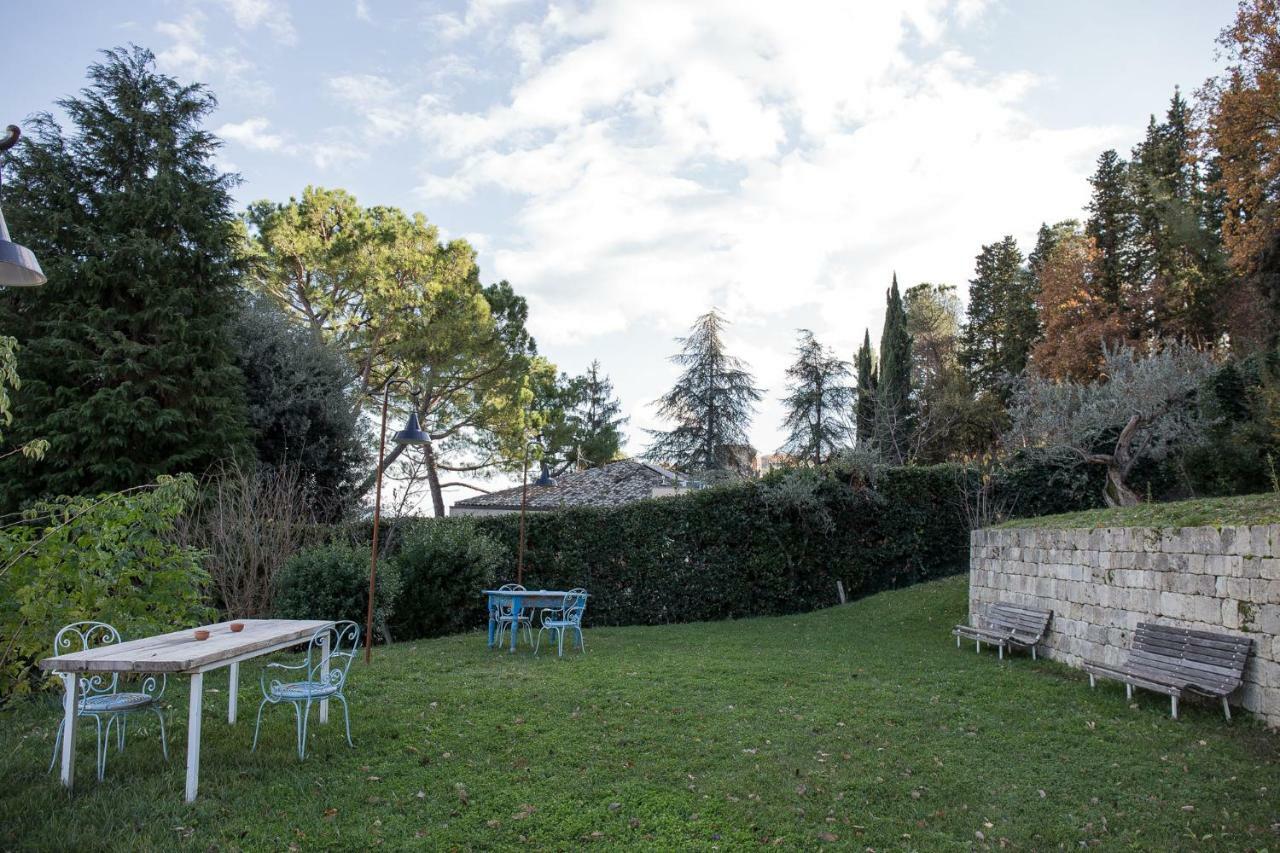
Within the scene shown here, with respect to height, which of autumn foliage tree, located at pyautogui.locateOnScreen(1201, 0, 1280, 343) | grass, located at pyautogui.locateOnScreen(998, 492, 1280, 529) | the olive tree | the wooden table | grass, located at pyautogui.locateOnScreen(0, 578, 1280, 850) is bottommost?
grass, located at pyautogui.locateOnScreen(0, 578, 1280, 850)

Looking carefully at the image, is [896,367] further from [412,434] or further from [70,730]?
[70,730]

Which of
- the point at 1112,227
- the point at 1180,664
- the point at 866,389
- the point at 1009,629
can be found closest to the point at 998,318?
the point at 1112,227

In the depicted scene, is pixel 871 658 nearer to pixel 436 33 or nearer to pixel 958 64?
pixel 958 64

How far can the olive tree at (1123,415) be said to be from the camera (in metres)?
13.0

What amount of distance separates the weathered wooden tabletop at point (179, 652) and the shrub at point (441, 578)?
20.4 ft

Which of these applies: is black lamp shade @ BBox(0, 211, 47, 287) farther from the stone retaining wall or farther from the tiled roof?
the tiled roof

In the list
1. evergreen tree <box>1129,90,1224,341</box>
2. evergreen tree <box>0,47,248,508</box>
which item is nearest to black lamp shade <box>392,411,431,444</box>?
evergreen tree <box>0,47,248,508</box>

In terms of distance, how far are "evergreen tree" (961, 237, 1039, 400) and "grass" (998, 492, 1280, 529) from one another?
19.4m

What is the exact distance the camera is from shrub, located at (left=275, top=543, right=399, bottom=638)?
10.1 m

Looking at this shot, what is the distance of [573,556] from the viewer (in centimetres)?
1330

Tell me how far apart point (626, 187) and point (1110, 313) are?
63.4 ft

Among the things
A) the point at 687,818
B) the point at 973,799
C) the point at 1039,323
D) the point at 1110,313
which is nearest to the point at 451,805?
the point at 687,818

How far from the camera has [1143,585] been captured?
7195 mm

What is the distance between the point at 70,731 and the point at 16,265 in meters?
2.73
